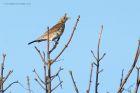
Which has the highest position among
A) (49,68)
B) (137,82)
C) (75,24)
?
(75,24)

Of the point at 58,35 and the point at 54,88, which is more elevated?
the point at 58,35

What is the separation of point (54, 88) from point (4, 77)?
2.92 ft

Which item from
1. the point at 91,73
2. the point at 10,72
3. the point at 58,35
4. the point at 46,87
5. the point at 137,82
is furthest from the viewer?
the point at 58,35

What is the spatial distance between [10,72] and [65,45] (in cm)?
94

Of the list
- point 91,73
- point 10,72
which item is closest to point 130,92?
point 91,73

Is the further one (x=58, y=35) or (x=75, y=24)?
(x=58, y=35)

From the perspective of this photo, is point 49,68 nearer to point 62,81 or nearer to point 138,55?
point 62,81

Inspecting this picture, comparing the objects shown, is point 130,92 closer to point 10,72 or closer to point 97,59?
point 97,59

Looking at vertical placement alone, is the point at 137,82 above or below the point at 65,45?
below

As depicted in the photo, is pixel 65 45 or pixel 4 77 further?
pixel 4 77

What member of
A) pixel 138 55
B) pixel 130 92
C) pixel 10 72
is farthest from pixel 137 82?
pixel 10 72

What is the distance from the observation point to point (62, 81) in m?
6.34

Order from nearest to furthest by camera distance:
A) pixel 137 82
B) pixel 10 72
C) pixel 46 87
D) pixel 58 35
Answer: pixel 137 82 < pixel 46 87 < pixel 10 72 < pixel 58 35

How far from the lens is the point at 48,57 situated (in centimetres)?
607
